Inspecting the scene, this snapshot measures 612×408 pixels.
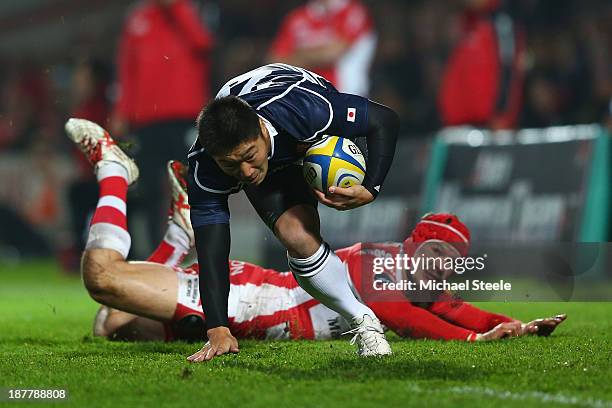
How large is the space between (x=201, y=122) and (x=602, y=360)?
2209 mm

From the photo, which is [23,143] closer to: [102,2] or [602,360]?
[102,2]

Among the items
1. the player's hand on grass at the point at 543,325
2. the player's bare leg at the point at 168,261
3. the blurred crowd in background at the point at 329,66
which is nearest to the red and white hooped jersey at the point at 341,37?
the blurred crowd in background at the point at 329,66

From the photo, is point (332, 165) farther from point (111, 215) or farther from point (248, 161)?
point (111, 215)

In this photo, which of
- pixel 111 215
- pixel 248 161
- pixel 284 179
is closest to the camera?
pixel 248 161

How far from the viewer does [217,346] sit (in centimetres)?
521

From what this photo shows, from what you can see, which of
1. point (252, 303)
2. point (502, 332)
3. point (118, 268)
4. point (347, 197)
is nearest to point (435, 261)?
point (502, 332)

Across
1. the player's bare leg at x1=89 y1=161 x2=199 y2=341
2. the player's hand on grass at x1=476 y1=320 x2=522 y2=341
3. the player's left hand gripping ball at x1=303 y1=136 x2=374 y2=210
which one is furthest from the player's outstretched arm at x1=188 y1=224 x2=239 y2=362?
the player's hand on grass at x1=476 y1=320 x2=522 y2=341

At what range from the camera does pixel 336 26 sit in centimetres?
1238

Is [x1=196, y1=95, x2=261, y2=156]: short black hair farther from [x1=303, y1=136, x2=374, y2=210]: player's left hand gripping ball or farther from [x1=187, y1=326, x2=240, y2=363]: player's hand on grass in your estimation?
[x1=187, y1=326, x2=240, y2=363]: player's hand on grass

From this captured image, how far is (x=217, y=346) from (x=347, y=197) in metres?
0.94

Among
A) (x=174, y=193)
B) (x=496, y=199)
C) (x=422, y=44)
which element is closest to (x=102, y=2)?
(x=422, y=44)

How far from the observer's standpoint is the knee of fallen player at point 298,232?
5.45 meters

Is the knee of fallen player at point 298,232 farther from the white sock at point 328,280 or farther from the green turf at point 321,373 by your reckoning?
the green turf at point 321,373

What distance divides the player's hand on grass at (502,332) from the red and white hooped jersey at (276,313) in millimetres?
803
